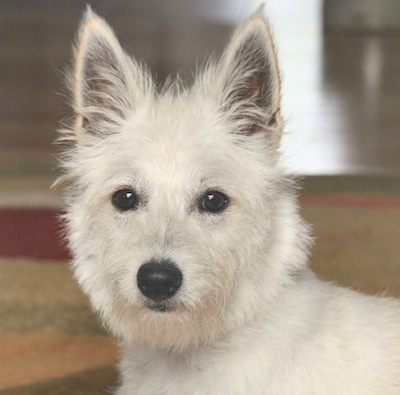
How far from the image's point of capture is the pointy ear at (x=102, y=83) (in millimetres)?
2135

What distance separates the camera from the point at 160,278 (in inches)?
72.8

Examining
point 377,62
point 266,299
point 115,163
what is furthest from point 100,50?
point 377,62

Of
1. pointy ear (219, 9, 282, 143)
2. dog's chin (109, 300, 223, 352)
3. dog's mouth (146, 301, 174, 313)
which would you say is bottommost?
dog's chin (109, 300, 223, 352)

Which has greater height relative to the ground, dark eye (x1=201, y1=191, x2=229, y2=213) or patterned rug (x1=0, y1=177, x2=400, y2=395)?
dark eye (x1=201, y1=191, x2=229, y2=213)

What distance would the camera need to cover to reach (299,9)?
8.52m

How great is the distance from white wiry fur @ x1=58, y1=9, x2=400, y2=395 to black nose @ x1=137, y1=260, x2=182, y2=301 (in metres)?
0.07

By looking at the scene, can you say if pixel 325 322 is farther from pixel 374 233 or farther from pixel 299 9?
pixel 299 9

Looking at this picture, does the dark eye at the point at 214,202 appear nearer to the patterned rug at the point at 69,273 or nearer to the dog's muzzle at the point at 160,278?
the dog's muzzle at the point at 160,278

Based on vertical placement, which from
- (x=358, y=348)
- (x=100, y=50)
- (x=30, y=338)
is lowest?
(x=30, y=338)

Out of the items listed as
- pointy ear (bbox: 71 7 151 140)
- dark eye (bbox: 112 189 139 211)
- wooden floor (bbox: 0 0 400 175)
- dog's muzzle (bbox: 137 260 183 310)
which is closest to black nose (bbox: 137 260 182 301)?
dog's muzzle (bbox: 137 260 183 310)

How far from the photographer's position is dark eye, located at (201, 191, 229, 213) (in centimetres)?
203

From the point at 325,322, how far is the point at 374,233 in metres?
1.57

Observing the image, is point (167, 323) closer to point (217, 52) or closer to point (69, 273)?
point (69, 273)

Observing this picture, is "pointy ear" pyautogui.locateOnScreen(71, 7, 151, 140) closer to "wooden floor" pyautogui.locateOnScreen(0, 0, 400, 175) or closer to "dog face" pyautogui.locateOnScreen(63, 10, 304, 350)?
"dog face" pyautogui.locateOnScreen(63, 10, 304, 350)
